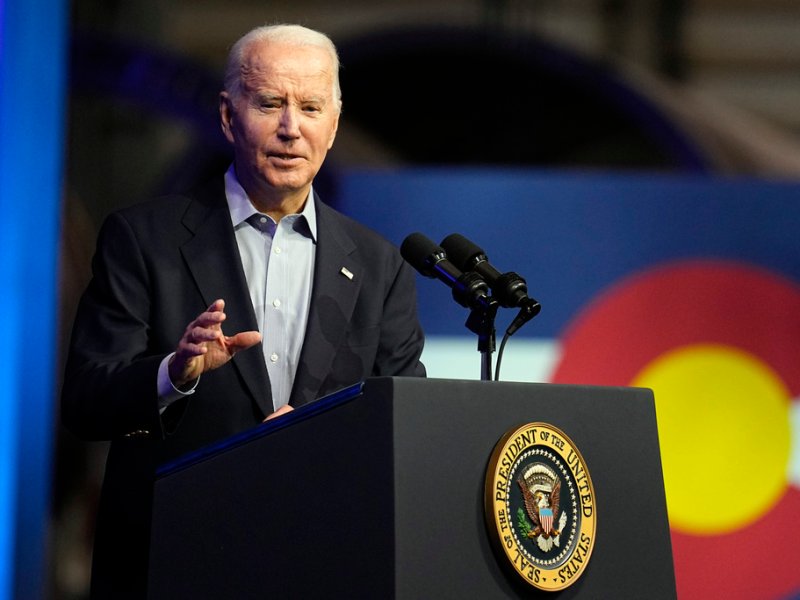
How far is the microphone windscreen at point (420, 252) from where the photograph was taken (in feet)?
5.43

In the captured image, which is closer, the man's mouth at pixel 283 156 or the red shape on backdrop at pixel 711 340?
the man's mouth at pixel 283 156

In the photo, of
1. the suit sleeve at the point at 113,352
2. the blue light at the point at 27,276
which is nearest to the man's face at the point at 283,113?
the suit sleeve at the point at 113,352

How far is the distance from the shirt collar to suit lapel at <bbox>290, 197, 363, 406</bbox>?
0.01 m

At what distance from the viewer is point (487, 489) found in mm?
1385

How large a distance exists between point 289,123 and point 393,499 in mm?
722

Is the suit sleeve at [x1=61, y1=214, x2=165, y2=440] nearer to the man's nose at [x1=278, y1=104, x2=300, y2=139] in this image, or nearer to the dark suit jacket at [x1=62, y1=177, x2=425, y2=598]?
the dark suit jacket at [x1=62, y1=177, x2=425, y2=598]

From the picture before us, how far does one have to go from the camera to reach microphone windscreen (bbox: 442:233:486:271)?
1.68 metres

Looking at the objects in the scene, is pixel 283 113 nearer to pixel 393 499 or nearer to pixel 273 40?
pixel 273 40

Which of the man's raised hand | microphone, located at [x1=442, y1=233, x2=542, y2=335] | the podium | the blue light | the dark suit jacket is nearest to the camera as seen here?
the podium

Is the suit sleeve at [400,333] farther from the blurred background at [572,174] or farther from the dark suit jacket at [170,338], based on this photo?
the blurred background at [572,174]

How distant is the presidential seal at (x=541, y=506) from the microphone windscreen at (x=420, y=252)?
0.32m

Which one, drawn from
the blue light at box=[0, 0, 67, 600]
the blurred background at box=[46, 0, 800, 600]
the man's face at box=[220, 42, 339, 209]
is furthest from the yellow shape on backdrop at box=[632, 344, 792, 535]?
the man's face at box=[220, 42, 339, 209]

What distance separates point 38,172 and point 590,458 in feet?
6.29

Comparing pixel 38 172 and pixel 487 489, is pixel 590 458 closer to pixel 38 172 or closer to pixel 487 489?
pixel 487 489
